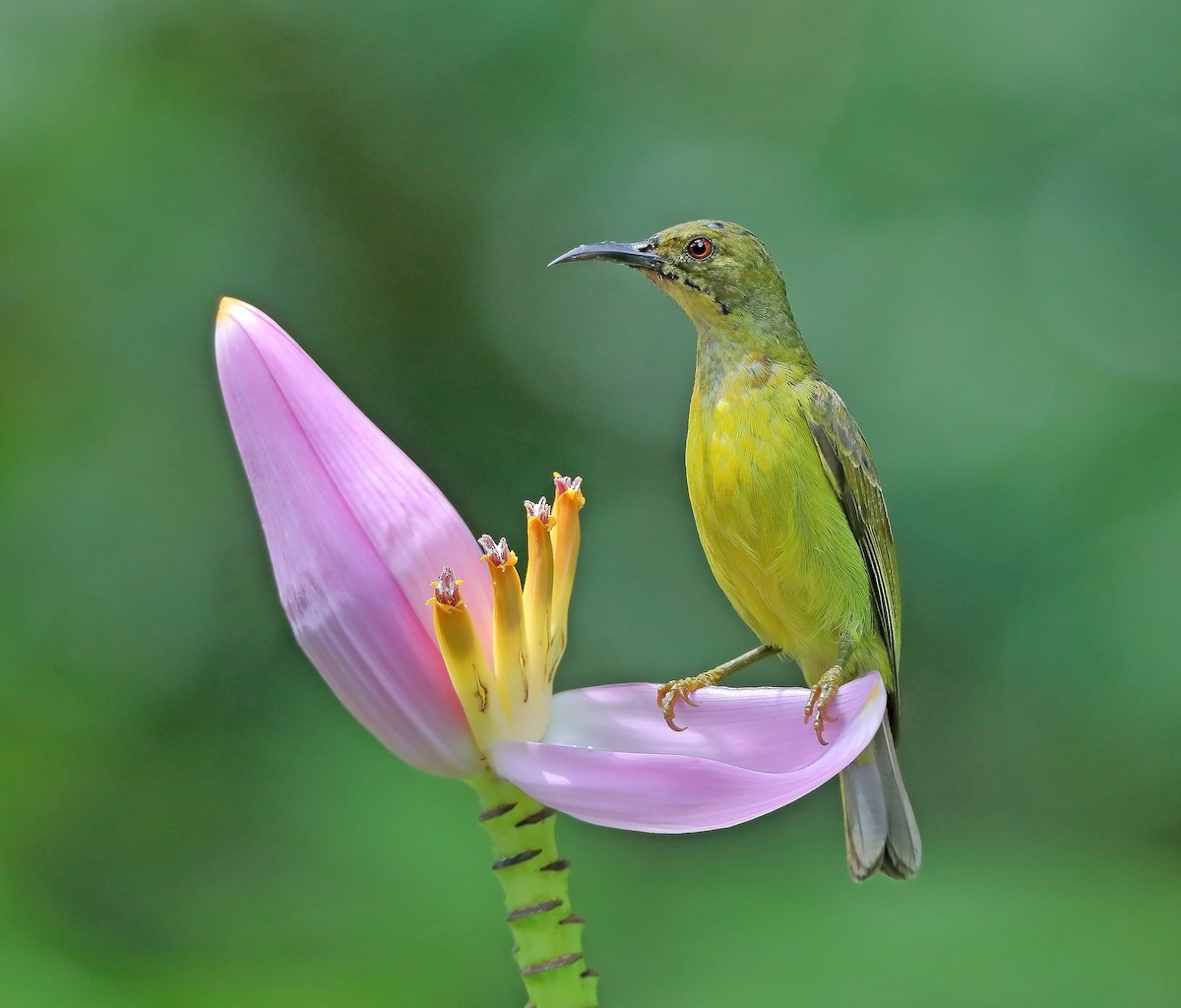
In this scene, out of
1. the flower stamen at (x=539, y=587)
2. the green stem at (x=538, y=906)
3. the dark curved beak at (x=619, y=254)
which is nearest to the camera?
the green stem at (x=538, y=906)

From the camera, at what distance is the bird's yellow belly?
638 mm

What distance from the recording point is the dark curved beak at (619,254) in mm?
590

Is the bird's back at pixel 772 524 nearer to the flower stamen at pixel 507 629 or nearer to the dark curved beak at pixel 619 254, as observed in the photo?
the dark curved beak at pixel 619 254

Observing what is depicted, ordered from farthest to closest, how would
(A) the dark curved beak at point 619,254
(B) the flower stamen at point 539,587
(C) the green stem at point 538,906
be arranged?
(A) the dark curved beak at point 619,254 < (B) the flower stamen at point 539,587 < (C) the green stem at point 538,906

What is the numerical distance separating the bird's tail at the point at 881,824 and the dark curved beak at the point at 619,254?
0.88 feet

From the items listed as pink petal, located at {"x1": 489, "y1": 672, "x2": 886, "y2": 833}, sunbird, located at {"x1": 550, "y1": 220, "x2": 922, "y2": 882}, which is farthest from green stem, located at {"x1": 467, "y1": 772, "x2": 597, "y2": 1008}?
sunbird, located at {"x1": 550, "y1": 220, "x2": 922, "y2": 882}

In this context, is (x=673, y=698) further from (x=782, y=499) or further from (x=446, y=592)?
(x=782, y=499)

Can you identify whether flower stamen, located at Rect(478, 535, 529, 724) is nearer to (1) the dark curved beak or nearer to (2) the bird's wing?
(1) the dark curved beak

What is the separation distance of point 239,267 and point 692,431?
3.11 feet

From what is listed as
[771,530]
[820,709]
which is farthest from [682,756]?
[771,530]

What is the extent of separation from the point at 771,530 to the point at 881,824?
0.16m

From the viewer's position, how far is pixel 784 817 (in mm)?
1217

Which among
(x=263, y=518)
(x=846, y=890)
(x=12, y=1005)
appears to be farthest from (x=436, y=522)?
(x=846, y=890)

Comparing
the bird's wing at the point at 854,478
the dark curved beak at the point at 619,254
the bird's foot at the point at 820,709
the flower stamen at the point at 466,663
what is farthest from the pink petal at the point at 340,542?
the bird's wing at the point at 854,478
